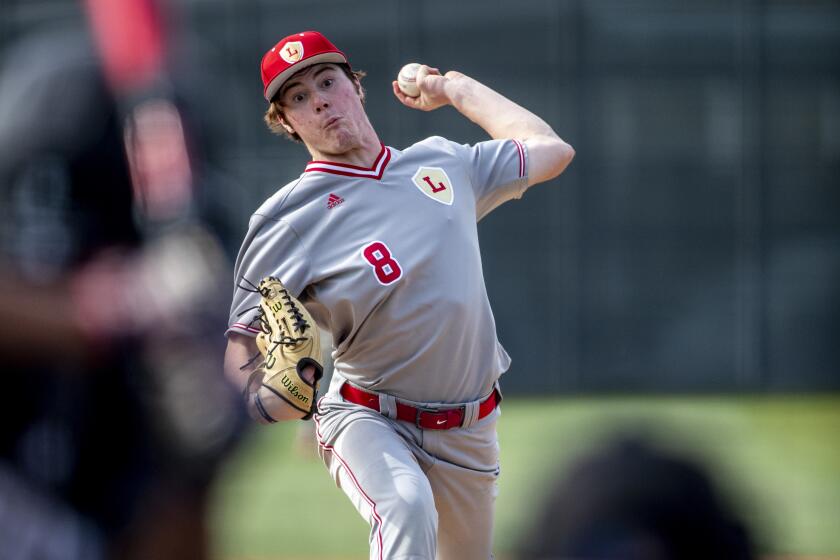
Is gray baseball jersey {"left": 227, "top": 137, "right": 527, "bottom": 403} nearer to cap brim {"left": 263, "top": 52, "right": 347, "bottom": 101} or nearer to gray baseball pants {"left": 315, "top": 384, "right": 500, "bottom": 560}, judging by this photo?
gray baseball pants {"left": 315, "top": 384, "right": 500, "bottom": 560}

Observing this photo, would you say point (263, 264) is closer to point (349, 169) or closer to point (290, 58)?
point (349, 169)

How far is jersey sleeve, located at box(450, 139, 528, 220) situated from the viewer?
12.7 ft

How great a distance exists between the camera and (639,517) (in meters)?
1.45

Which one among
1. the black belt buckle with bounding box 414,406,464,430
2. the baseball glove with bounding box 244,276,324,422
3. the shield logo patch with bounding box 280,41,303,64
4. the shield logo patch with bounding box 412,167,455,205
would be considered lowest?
the black belt buckle with bounding box 414,406,464,430

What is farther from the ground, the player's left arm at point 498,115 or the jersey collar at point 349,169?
the player's left arm at point 498,115

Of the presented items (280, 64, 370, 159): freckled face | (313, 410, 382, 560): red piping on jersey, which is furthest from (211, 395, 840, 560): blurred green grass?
(280, 64, 370, 159): freckled face

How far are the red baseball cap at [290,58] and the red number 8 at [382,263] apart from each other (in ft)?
1.78

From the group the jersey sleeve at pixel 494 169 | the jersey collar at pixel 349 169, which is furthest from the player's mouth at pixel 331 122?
the jersey sleeve at pixel 494 169

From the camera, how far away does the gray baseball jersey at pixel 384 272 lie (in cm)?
349

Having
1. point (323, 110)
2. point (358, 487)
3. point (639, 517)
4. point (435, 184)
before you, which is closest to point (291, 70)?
point (323, 110)

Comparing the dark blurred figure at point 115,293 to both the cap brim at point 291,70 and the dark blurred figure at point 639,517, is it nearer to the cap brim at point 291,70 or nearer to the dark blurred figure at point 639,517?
the dark blurred figure at point 639,517

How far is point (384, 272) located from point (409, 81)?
0.85 m

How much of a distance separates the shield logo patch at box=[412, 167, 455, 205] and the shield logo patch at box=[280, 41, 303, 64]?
49cm

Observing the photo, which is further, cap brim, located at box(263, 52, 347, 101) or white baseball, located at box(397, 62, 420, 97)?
white baseball, located at box(397, 62, 420, 97)
